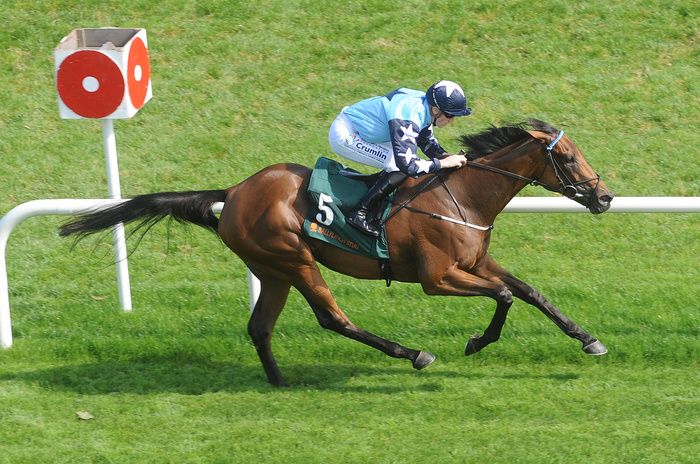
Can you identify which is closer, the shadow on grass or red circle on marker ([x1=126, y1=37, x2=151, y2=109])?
the shadow on grass

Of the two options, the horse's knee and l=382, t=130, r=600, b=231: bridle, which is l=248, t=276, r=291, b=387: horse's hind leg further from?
l=382, t=130, r=600, b=231: bridle

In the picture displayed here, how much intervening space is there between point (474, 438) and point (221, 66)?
6.11 m

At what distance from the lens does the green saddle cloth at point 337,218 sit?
6.37 meters

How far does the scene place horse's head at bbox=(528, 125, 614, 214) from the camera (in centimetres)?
639

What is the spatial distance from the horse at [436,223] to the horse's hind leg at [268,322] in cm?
11

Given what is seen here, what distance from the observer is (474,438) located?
5781 millimetres

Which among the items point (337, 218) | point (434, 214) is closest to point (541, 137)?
point (434, 214)

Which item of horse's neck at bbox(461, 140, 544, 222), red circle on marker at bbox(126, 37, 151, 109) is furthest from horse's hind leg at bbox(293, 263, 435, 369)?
red circle on marker at bbox(126, 37, 151, 109)

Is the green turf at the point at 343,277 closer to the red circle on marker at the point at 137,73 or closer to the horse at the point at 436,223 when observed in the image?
the horse at the point at 436,223

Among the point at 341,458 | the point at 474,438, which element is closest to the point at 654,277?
the point at 474,438

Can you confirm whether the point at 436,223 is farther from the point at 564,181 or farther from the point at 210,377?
the point at 210,377

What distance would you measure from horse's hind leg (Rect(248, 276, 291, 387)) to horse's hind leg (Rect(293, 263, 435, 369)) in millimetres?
165

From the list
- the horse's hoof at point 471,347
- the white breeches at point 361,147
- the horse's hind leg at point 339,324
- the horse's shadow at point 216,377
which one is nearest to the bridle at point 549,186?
the white breeches at point 361,147

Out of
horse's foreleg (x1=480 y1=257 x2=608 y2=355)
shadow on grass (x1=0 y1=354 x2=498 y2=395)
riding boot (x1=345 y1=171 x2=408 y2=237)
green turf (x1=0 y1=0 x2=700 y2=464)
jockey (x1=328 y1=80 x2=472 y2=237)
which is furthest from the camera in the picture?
shadow on grass (x1=0 y1=354 x2=498 y2=395)
